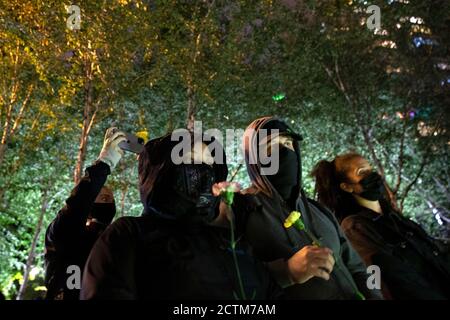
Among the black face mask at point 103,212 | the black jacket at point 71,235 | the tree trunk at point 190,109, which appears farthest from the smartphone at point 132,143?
the tree trunk at point 190,109

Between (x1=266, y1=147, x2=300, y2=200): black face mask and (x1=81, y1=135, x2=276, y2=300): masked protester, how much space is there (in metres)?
0.61

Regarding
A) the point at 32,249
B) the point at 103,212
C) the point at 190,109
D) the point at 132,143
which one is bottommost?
the point at 103,212

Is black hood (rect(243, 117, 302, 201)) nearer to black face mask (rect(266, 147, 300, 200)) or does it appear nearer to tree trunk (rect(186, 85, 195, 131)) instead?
black face mask (rect(266, 147, 300, 200))

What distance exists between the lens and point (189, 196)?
2393 mm

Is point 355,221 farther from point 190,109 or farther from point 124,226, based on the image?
point 190,109

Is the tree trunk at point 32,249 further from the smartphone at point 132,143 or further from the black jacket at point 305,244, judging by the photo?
the black jacket at point 305,244

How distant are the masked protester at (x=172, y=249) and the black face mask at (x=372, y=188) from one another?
1.76m

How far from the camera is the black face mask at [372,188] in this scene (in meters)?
3.87

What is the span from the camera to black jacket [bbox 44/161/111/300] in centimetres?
288

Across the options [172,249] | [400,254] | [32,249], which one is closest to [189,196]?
[172,249]

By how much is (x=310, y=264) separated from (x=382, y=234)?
1510 mm
